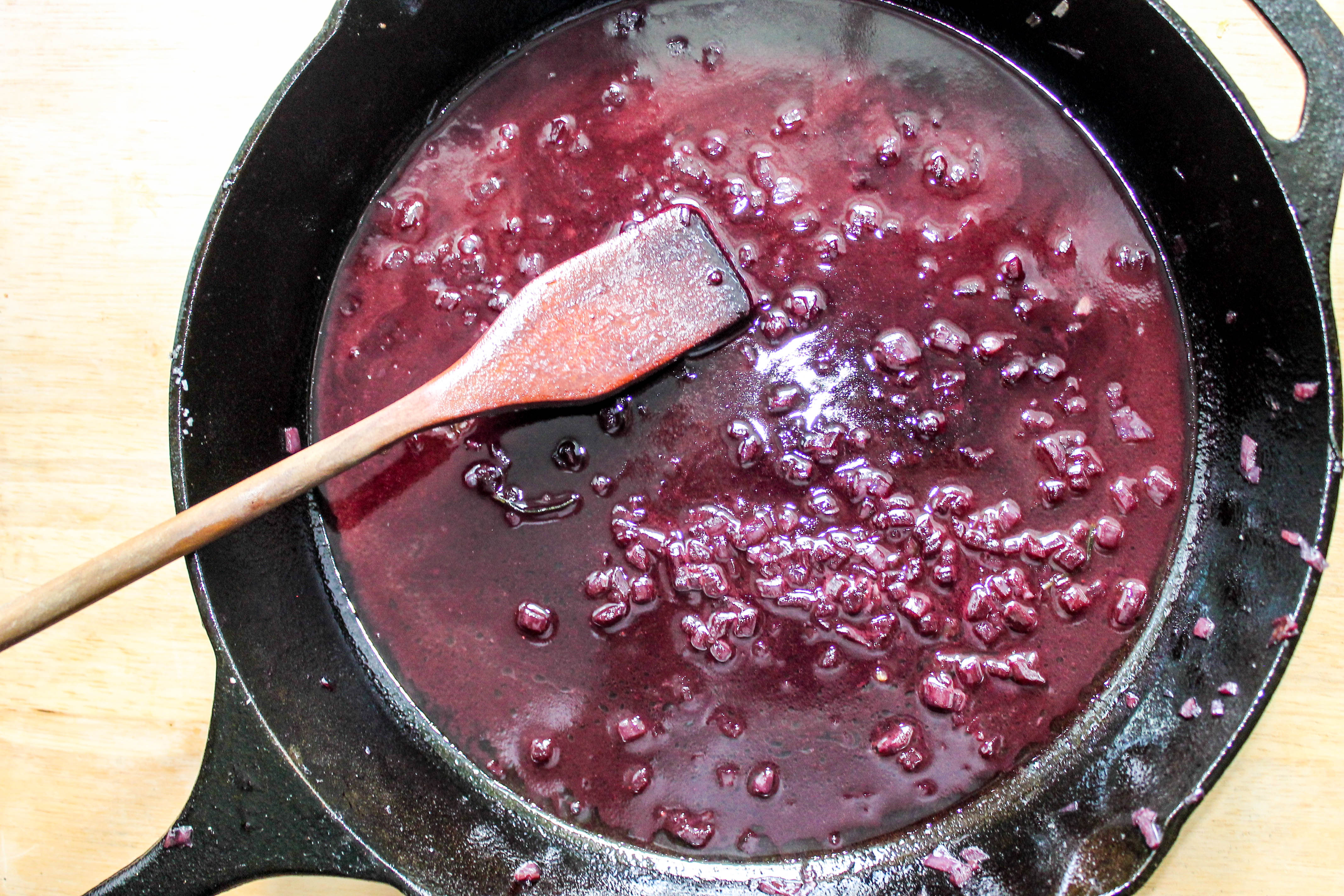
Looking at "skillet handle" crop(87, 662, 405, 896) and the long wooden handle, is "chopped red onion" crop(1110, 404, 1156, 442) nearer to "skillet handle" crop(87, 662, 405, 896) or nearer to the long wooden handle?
the long wooden handle

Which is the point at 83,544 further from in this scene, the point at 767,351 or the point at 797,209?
the point at 797,209

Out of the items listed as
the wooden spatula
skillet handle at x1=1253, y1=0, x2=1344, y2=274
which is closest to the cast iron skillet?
skillet handle at x1=1253, y1=0, x2=1344, y2=274

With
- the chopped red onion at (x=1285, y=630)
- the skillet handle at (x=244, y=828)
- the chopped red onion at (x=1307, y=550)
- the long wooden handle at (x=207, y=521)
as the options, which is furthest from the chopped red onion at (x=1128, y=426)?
the skillet handle at (x=244, y=828)

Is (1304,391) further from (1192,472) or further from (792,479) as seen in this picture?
A: (792,479)

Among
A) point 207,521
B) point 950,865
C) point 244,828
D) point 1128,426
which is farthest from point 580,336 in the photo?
point 950,865

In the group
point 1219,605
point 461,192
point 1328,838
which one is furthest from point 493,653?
point 1328,838

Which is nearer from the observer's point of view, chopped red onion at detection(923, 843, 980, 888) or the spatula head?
the spatula head
